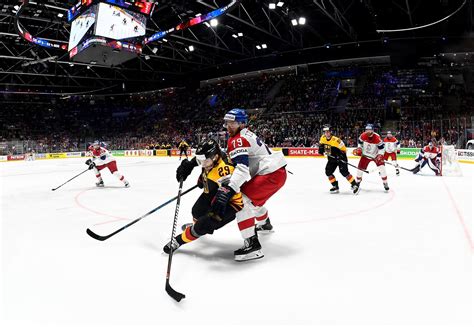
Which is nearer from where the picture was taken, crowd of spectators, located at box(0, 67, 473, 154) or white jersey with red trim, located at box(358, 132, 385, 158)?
white jersey with red trim, located at box(358, 132, 385, 158)

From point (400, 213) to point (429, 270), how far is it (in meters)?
2.28

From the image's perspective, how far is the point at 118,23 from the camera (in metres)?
11.1

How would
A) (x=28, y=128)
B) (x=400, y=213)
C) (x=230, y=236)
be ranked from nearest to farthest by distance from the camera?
(x=230, y=236) < (x=400, y=213) < (x=28, y=128)

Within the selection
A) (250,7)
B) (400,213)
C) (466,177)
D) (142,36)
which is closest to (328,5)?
(250,7)

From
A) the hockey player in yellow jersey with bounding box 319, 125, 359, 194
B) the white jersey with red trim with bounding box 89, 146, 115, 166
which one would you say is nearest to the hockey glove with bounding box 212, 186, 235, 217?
the hockey player in yellow jersey with bounding box 319, 125, 359, 194

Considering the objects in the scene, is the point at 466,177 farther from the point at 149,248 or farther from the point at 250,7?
the point at 250,7

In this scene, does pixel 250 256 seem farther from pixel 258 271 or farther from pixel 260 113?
pixel 260 113

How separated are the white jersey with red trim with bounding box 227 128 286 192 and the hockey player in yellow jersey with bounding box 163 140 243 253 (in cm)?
18

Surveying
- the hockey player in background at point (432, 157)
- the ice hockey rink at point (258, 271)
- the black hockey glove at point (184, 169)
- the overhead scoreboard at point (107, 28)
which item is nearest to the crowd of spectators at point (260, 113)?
the hockey player in background at point (432, 157)

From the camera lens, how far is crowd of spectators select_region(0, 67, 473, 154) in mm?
19619

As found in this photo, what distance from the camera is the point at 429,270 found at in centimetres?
270

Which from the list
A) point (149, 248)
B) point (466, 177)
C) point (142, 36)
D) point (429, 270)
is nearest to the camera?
point (429, 270)

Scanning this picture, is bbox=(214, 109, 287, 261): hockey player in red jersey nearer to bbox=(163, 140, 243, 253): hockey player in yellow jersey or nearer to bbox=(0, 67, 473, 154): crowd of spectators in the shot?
bbox=(163, 140, 243, 253): hockey player in yellow jersey

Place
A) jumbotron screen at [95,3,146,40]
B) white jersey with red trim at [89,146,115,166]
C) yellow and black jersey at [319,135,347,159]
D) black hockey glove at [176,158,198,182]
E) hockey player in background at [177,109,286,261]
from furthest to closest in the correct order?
1. jumbotron screen at [95,3,146,40]
2. white jersey with red trim at [89,146,115,166]
3. yellow and black jersey at [319,135,347,159]
4. black hockey glove at [176,158,198,182]
5. hockey player in background at [177,109,286,261]
